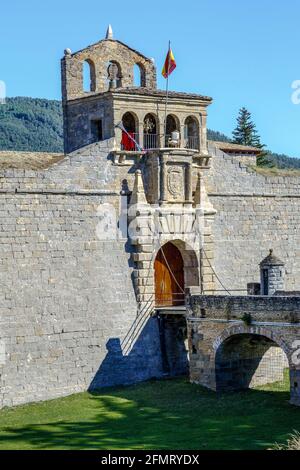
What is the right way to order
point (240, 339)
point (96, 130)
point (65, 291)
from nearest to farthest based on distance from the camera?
point (240, 339), point (65, 291), point (96, 130)

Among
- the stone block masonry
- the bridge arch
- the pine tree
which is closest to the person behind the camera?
the bridge arch

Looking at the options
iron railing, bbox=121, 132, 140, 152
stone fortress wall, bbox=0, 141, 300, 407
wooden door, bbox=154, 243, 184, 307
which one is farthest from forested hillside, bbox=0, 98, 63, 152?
stone fortress wall, bbox=0, 141, 300, 407

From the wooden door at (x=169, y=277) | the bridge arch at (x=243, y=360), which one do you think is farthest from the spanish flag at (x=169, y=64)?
the bridge arch at (x=243, y=360)

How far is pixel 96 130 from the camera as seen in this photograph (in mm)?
34875

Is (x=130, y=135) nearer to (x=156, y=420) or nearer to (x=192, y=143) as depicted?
(x=192, y=143)

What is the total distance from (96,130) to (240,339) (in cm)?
867

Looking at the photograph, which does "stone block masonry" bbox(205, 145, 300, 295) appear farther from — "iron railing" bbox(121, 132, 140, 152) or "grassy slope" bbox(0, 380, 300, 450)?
"grassy slope" bbox(0, 380, 300, 450)

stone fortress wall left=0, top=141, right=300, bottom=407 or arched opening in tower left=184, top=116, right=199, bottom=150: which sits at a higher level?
arched opening in tower left=184, top=116, right=199, bottom=150

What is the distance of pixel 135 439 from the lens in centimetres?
2547

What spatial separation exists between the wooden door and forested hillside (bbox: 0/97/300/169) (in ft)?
121

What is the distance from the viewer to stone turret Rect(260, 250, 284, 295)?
32875mm

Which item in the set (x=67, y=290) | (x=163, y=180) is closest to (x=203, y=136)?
(x=163, y=180)
